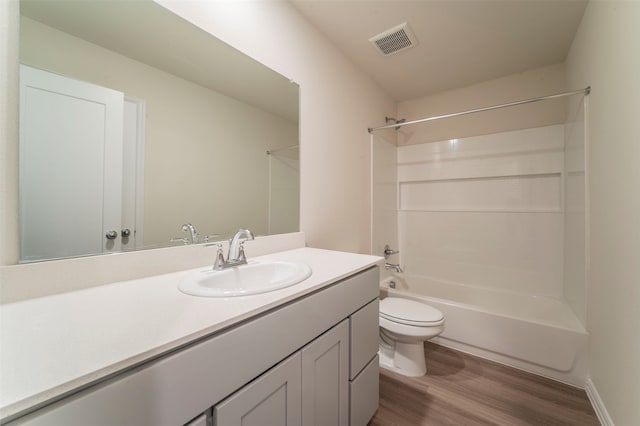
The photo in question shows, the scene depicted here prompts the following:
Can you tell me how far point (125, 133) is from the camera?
914 mm

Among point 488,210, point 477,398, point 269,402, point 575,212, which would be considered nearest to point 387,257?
point 488,210

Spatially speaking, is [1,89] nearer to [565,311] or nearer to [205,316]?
[205,316]

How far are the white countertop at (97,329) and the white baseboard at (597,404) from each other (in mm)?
1692

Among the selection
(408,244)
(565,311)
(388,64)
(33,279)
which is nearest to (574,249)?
(565,311)

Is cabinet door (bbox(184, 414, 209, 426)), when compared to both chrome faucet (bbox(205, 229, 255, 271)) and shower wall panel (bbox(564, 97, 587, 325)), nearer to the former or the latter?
chrome faucet (bbox(205, 229, 255, 271))

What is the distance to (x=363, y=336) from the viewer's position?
114 centimetres

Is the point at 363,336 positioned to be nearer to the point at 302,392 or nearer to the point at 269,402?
the point at 302,392

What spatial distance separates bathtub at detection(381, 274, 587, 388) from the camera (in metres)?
1.54

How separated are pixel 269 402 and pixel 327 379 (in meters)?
0.30

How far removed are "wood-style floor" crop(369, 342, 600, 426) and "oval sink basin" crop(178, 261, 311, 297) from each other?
1.00 meters

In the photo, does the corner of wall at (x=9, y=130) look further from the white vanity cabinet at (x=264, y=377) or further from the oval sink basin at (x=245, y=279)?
the white vanity cabinet at (x=264, y=377)

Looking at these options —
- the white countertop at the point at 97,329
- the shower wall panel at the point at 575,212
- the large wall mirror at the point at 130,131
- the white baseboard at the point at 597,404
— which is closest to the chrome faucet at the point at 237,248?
the large wall mirror at the point at 130,131

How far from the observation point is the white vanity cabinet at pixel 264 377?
44 centimetres

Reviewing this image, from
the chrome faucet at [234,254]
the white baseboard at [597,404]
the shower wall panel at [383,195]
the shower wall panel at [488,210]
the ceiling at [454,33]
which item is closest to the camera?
the chrome faucet at [234,254]
